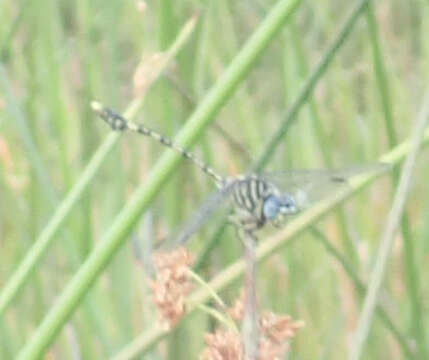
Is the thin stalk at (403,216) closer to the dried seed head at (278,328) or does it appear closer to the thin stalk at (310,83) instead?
the thin stalk at (310,83)

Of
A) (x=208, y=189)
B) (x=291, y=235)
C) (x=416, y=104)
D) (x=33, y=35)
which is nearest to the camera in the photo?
(x=291, y=235)

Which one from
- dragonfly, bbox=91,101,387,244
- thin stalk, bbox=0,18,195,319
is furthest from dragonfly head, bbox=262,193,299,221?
thin stalk, bbox=0,18,195,319

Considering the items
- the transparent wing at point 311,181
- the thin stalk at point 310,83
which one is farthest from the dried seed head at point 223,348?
the thin stalk at point 310,83

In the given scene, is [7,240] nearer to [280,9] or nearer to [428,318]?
[428,318]

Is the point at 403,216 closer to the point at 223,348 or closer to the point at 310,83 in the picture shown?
the point at 310,83

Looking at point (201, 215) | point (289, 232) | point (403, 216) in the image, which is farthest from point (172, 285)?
point (403, 216)

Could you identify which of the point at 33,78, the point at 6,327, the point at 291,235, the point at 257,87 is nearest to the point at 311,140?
the point at 33,78
